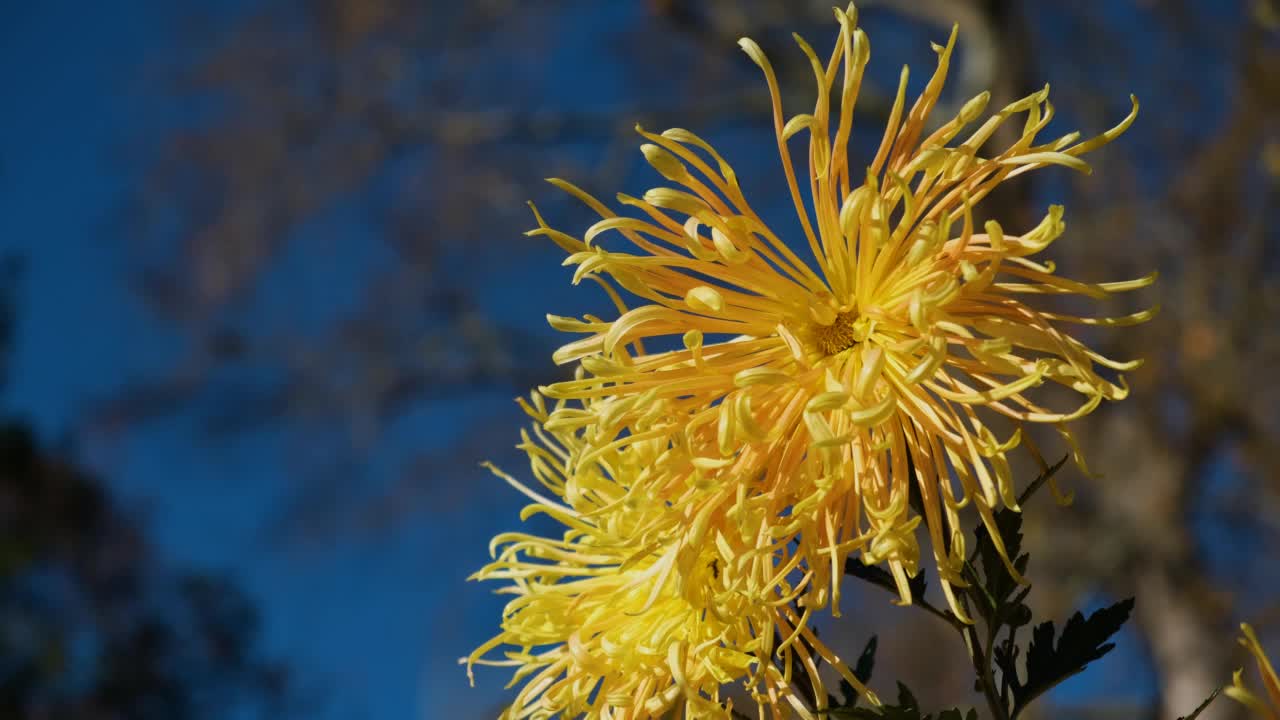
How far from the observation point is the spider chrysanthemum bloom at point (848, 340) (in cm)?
30

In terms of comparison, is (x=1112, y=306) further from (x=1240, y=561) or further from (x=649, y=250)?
(x=649, y=250)

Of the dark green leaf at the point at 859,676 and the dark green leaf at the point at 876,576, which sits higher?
Result: the dark green leaf at the point at 876,576

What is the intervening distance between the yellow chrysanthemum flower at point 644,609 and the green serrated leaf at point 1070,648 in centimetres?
5

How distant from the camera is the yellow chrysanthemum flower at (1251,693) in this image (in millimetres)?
270

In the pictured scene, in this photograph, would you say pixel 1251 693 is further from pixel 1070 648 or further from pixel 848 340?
pixel 848 340

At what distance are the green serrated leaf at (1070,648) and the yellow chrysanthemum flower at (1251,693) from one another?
3cm

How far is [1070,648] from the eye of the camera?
0.32 metres

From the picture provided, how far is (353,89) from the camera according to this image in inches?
160

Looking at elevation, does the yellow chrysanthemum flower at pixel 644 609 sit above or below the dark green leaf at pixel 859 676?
above

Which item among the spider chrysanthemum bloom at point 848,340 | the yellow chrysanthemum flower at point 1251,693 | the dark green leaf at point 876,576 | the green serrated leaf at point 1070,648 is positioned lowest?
the yellow chrysanthemum flower at point 1251,693

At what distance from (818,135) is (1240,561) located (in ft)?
14.5

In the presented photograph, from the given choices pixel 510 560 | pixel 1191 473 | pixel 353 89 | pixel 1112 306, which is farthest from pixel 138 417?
pixel 510 560

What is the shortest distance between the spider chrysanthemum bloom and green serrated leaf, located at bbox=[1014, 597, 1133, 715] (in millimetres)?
45

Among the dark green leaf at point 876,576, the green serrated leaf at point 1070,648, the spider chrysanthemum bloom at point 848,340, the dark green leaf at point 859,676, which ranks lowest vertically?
the green serrated leaf at point 1070,648
